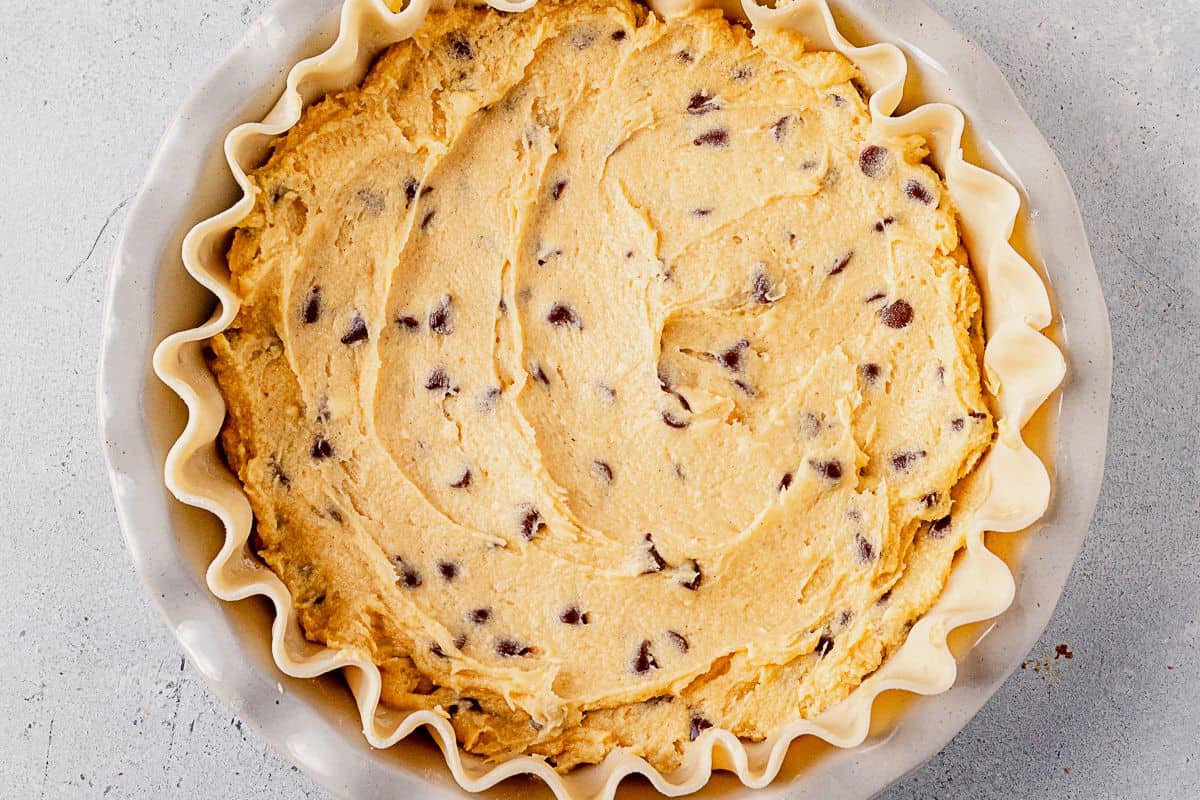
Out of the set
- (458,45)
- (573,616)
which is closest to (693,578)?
(573,616)

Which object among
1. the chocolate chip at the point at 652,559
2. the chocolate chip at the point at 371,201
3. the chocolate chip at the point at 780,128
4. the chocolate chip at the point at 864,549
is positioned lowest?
the chocolate chip at the point at 864,549

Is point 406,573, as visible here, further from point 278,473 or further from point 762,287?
point 762,287

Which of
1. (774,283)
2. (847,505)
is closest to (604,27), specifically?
(774,283)

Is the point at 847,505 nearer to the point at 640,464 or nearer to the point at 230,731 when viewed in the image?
the point at 640,464

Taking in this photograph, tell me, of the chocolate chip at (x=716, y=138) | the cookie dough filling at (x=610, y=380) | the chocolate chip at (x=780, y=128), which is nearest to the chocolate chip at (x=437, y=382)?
the cookie dough filling at (x=610, y=380)

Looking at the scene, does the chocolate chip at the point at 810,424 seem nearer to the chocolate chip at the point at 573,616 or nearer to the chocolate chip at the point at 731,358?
the chocolate chip at the point at 731,358

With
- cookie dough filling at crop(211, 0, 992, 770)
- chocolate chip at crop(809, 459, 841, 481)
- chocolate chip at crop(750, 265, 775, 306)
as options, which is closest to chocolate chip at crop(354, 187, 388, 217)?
cookie dough filling at crop(211, 0, 992, 770)

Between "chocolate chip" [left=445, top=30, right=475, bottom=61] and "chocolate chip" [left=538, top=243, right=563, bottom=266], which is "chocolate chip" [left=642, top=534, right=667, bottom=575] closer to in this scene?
"chocolate chip" [left=538, top=243, right=563, bottom=266]
